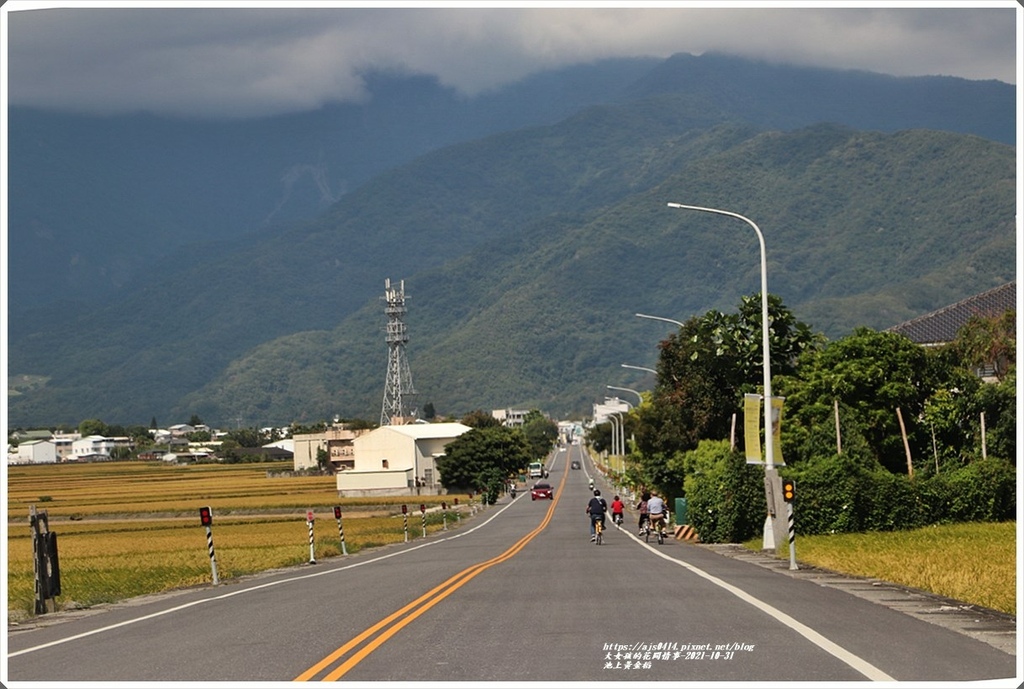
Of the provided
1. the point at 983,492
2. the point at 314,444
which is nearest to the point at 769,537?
the point at 983,492

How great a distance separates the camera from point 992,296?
297 ft

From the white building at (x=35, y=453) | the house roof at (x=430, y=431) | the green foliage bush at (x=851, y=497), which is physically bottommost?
the green foliage bush at (x=851, y=497)

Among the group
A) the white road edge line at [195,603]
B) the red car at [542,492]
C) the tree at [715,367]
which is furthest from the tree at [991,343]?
the red car at [542,492]

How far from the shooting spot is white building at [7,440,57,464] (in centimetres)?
12425

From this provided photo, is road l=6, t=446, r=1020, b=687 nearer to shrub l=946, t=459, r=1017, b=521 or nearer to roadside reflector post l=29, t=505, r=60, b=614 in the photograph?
roadside reflector post l=29, t=505, r=60, b=614

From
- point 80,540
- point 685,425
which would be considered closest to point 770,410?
point 685,425

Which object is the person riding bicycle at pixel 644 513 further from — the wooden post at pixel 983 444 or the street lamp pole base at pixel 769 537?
the street lamp pole base at pixel 769 537

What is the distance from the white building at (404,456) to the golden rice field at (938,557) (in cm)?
9398

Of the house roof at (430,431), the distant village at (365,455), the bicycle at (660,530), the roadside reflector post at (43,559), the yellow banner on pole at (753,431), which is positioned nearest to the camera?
the roadside reflector post at (43,559)

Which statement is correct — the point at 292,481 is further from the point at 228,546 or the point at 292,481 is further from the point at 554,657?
the point at 554,657

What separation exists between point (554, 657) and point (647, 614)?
4312 millimetres

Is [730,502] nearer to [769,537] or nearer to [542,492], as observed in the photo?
[769,537]

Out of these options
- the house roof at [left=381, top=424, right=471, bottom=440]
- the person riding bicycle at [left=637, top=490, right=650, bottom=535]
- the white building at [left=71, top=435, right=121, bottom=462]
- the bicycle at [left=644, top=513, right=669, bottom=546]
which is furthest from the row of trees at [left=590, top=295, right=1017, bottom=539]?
the white building at [left=71, top=435, right=121, bottom=462]

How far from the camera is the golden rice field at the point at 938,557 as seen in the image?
2239 cm
